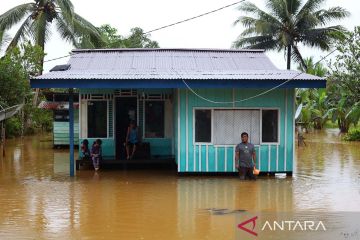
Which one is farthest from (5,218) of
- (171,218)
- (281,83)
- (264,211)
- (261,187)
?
(281,83)

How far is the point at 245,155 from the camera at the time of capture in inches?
519

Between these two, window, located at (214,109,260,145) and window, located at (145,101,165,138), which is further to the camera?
window, located at (145,101,165,138)

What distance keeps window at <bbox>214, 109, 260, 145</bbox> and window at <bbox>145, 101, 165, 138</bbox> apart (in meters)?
2.88

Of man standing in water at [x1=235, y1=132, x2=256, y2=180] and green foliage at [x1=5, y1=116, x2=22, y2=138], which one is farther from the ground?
green foliage at [x1=5, y1=116, x2=22, y2=138]

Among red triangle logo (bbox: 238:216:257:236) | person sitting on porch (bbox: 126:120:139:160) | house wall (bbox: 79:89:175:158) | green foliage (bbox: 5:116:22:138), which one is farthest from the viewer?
green foliage (bbox: 5:116:22:138)

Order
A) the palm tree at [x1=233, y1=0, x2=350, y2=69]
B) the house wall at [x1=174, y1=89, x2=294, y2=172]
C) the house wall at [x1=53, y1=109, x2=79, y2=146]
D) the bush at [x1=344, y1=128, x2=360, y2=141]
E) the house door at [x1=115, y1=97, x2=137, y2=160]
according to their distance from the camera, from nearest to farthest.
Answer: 1. the house wall at [x1=174, y1=89, x2=294, y2=172]
2. the house door at [x1=115, y1=97, x2=137, y2=160]
3. the house wall at [x1=53, y1=109, x2=79, y2=146]
4. the bush at [x1=344, y1=128, x2=360, y2=141]
5. the palm tree at [x1=233, y1=0, x2=350, y2=69]

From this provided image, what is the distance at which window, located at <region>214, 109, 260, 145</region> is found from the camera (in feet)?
45.5

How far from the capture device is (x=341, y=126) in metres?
34.0

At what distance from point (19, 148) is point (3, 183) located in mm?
10871

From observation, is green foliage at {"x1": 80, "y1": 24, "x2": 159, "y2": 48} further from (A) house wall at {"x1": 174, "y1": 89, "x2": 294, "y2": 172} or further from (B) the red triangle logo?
(B) the red triangle logo

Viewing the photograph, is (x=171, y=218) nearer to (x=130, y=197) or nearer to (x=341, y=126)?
(x=130, y=197)

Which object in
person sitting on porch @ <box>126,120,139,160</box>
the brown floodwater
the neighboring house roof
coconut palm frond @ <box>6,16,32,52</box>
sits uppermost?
coconut palm frond @ <box>6,16,32,52</box>

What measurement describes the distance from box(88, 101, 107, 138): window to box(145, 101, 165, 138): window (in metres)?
1.28

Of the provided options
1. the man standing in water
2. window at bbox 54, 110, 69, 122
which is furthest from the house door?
window at bbox 54, 110, 69, 122
